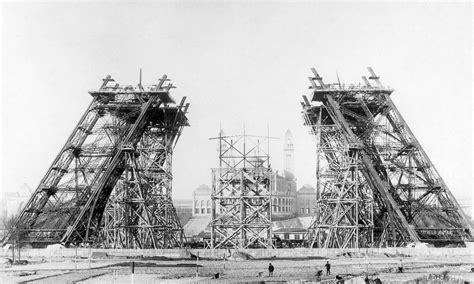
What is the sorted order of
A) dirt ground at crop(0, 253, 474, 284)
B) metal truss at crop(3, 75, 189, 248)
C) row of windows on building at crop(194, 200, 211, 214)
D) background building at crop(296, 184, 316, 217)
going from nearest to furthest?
dirt ground at crop(0, 253, 474, 284)
metal truss at crop(3, 75, 189, 248)
row of windows on building at crop(194, 200, 211, 214)
background building at crop(296, 184, 316, 217)

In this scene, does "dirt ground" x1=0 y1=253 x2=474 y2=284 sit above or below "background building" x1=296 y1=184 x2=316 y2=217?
below

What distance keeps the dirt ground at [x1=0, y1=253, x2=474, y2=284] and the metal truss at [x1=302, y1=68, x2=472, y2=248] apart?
754 centimetres

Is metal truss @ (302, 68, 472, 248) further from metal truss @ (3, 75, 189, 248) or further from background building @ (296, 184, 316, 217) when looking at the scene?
background building @ (296, 184, 316, 217)

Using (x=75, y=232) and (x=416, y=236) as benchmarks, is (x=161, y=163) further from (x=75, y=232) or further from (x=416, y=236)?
(x=416, y=236)

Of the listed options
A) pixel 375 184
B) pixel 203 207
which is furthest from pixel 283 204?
pixel 375 184

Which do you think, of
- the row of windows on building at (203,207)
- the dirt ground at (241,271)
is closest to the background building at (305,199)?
the row of windows on building at (203,207)

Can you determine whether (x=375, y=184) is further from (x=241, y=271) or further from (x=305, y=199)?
(x=305, y=199)

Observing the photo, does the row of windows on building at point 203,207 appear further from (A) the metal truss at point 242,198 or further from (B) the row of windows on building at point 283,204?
(A) the metal truss at point 242,198

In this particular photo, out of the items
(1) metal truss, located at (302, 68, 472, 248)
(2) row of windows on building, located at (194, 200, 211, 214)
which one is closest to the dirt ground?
(1) metal truss, located at (302, 68, 472, 248)

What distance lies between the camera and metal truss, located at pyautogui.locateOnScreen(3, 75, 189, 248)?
49156 millimetres

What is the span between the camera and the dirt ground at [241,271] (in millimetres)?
28328

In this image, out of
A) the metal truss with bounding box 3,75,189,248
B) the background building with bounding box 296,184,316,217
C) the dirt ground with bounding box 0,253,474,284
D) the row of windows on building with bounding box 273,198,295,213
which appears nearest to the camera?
the dirt ground with bounding box 0,253,474,284

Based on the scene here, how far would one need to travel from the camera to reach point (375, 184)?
52.1 m

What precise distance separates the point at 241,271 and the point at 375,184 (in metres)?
22.2
